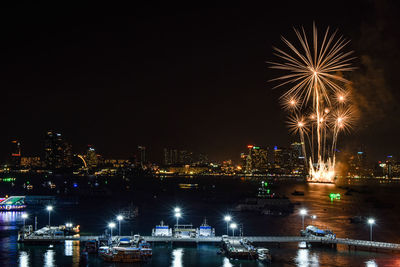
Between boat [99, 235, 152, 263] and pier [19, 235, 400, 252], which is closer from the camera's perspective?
boat [99, 235, 152, 263]

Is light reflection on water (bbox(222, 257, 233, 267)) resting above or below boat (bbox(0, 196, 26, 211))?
below

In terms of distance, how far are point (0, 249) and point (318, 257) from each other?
18886 millimetres

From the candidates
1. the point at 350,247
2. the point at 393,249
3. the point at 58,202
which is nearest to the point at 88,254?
the point at 350,247

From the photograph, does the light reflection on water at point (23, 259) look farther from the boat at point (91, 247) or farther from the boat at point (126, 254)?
the boat at point (126, 254)

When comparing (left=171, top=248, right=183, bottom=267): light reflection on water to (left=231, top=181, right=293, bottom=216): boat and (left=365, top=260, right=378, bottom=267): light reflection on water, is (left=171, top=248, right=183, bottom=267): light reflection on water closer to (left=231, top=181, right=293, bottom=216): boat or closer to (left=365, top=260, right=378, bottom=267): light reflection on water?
(left=365, top=260, right=378, bottom=267): light reflection on water

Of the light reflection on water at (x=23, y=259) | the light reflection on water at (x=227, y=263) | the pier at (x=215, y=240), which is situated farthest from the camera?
the pier at (x=215, y=240)

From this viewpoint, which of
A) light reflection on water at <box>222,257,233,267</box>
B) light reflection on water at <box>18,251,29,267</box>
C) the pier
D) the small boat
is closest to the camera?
light reflection on water at <box>18,251,29,267</box>

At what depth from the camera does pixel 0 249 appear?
26047 mm

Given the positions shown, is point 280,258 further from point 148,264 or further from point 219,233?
point 219,233

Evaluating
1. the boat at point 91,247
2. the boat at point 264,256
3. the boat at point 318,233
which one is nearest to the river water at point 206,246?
the boat at point 264,256

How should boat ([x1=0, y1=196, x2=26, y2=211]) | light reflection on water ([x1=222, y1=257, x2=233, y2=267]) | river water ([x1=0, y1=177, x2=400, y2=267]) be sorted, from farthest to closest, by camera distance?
boat ([x1=0, y1=196, x2=26, y2=211]), river water ([x1=0, y1=177, x2=400, y2=267]), light reflection on water ([x1=222, y1=257, x2=233, y2=267])

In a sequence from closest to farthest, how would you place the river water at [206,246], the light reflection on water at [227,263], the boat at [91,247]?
the light reflection on water at [227,263] → the river water at [206,246] → the boat at [91,247]

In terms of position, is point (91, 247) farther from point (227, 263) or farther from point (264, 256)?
point (264, 256)

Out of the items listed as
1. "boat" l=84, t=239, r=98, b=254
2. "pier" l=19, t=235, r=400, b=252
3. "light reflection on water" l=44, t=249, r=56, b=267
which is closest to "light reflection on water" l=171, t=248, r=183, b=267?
"pier" l=19, t=235, r=400, b=252
